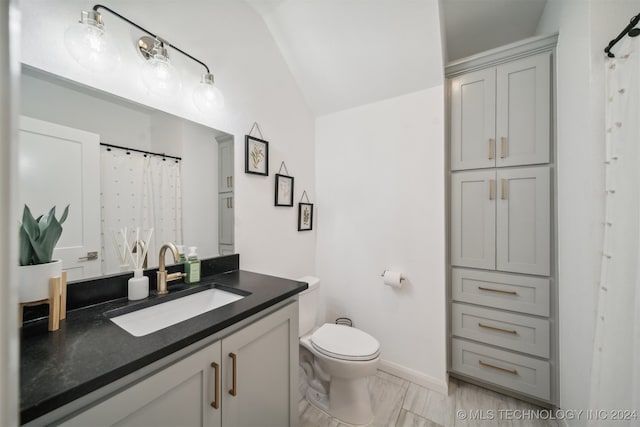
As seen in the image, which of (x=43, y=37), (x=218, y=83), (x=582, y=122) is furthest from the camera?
(x=218, y=83)

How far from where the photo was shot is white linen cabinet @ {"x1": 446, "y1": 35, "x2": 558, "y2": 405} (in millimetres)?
1508

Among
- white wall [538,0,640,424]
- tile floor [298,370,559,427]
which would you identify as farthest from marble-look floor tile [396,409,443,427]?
white wall [538,0,640,424]

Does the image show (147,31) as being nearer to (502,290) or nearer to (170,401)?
(170,401)

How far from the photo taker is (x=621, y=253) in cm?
85

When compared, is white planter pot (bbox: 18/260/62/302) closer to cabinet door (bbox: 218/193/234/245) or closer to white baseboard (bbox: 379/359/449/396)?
cabinet door (bbox: 218/193/234/245)

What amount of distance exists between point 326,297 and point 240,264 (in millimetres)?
1019

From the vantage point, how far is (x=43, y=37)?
0.86m

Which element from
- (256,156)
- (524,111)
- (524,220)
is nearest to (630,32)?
(524,111)

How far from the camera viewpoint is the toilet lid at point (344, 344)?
56.2 inches

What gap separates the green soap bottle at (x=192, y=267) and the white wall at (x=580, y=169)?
6.21 feet

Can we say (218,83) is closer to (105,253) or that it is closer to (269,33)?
(269,33)

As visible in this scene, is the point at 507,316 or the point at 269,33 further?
the point at 269,33

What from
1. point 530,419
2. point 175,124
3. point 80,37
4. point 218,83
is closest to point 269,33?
point 218,83

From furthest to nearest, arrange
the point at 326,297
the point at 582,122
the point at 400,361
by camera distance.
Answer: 1. the point at 326,297
2. the point at 400,361
3. the point at 582,122
